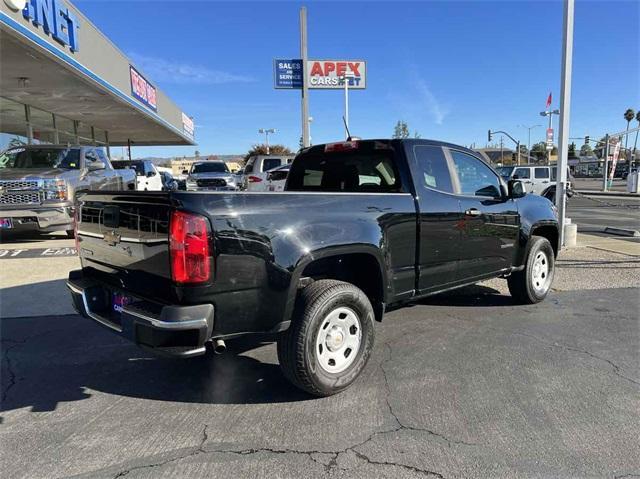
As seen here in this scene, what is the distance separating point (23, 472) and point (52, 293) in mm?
4357

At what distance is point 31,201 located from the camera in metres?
9.98

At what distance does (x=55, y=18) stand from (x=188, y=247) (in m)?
10.8

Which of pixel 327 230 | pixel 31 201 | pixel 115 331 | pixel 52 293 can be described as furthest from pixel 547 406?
pixel 31 201

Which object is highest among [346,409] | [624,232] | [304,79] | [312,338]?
[304,79]

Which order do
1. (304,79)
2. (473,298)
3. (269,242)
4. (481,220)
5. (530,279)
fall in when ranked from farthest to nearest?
(304,79) < (473,298) < (530,279) < (481,220) < (269,242)

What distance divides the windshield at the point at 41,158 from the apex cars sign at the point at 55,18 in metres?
2.58

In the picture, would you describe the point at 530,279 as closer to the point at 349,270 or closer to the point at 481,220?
the point at 481,220

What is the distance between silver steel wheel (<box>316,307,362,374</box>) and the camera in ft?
11.8

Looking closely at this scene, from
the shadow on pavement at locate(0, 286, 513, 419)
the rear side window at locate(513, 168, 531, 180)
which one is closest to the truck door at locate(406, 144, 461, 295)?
the shadow on pavement at locate(0, 286, 513, 419)

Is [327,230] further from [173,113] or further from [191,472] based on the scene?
[173,113]

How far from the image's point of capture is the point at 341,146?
16.0 feet

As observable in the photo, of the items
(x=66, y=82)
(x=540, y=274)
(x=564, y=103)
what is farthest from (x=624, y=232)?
(x=66, y=82)

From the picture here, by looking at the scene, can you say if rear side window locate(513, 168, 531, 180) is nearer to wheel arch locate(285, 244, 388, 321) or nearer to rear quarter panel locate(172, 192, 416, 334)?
wheel arch locate(285, 244, 388, 321)

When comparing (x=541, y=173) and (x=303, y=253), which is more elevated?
(x=541, y=173)
